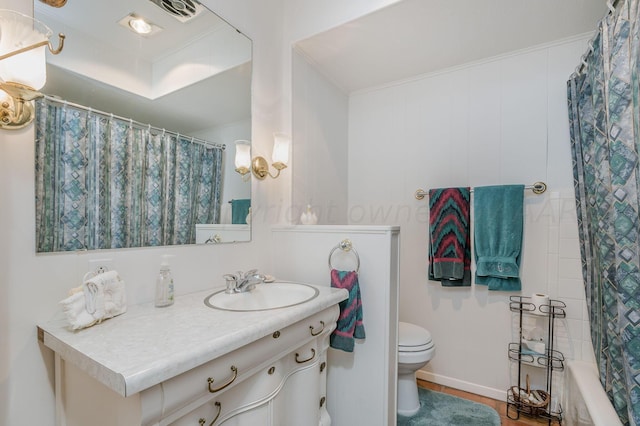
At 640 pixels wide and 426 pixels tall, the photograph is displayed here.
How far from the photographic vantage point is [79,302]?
0.87 metres

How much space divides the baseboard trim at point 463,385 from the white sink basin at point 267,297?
4.72 feet

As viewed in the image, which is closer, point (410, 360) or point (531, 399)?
point (410, 360)

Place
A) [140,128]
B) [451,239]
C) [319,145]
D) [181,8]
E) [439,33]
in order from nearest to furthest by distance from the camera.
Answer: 1. [140,128]
2. [181,8]
3. [439,33]
4. [451,239]
5. [319,145]

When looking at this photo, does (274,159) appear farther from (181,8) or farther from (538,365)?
(538,365)

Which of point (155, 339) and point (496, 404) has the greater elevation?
point (155, 339)

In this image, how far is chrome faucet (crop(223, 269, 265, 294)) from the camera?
1364mm

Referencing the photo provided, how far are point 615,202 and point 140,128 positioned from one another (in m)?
1.83

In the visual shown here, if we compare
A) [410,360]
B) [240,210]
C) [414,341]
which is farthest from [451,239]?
[240,210]

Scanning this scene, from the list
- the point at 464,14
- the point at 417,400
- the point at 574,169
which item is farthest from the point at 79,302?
the point at 574,169

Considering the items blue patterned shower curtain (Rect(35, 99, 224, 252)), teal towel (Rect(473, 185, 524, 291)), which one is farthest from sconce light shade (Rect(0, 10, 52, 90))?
teal towel (Rect(473, 185, 524, 291))

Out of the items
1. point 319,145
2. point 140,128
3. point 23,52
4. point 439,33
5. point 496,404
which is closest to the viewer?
point 23,52

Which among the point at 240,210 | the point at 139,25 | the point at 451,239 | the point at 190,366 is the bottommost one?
the point at 190,366

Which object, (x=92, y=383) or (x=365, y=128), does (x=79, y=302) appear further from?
(x=365, y=128)

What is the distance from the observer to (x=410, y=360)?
1.74 metres
